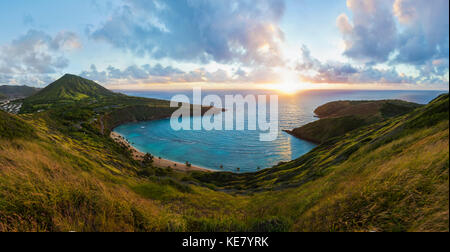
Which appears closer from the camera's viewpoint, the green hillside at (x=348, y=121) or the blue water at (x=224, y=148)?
the blue water at (x=224, y=148)

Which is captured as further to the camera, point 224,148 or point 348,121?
point 224,148

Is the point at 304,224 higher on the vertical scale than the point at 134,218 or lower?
lower

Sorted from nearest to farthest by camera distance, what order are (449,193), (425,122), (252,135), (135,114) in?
(449,193)
(425,122)
(252,135)
(135,114)

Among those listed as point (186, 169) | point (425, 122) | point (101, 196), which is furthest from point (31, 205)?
point (186, 169)

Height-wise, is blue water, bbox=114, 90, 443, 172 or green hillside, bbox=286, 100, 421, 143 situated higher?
green hillside, bbox=286, 100, 421, 143

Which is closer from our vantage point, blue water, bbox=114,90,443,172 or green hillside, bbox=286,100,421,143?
blue water, bbox=114,90,443,172

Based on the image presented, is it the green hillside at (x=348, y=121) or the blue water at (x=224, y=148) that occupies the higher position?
the green hillside at (x=348, y=121)

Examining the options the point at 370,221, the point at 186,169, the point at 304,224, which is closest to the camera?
the point at 370,221

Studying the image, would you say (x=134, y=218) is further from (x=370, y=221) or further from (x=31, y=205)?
(x=370, y=221)

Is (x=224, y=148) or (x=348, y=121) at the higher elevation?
(x=348, y=121)

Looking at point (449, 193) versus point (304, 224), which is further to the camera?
point (304, 224)
